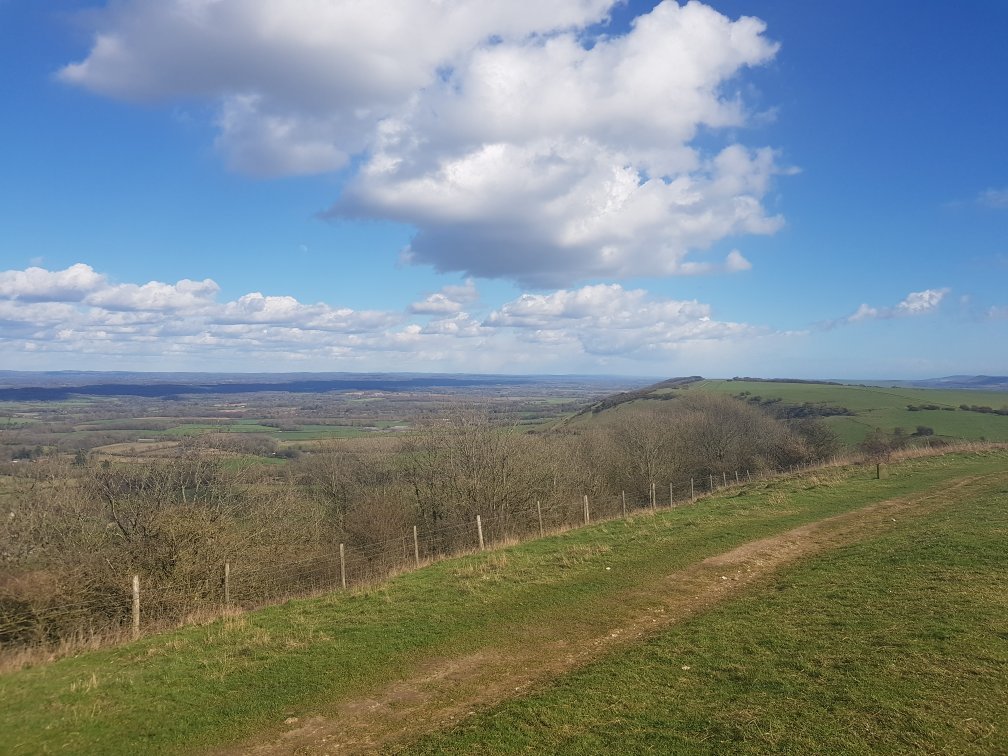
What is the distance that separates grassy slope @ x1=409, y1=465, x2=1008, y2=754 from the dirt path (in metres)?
0.45

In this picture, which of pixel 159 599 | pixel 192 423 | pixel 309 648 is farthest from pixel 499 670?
pixel 192 423

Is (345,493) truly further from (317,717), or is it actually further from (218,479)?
(317,717)

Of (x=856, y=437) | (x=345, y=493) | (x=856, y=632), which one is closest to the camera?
(x=856, y=632)

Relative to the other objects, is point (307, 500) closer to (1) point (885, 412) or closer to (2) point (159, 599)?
(2) point (159, 599)

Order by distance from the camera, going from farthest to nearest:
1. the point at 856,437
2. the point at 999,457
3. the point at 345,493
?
the point at 856,437, the point at 345,493, the point at 999,457

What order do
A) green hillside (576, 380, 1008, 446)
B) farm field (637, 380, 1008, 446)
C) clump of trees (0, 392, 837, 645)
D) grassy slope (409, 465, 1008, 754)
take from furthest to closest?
green hillside (576, 380, 1008, 446) < farm field (637, 380, 1008, 446) < clump of trees (0, 392, 837, 645) < grassy slope (409, 465, 1008, 754)

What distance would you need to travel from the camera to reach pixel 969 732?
234 inches

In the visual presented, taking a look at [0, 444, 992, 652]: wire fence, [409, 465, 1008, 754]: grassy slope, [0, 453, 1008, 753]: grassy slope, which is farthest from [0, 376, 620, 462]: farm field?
[409, 465, 1008, 754]: grassy slope

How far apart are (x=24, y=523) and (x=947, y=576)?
86.0ft

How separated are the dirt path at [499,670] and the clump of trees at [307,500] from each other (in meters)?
8.16

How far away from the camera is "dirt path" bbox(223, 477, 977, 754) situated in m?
6.98

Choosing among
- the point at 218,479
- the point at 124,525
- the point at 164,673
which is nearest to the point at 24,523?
the point at 124,525

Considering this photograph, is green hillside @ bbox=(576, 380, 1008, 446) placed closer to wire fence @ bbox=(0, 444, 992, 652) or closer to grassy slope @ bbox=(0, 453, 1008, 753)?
grassy slope @ bbox=(0, 453, 1008, 753)

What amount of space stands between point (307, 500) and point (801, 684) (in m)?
33.3
